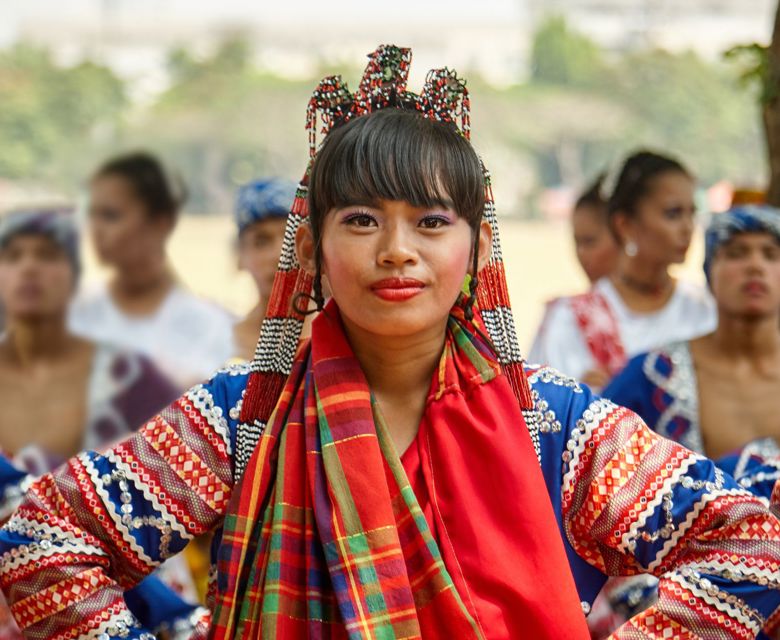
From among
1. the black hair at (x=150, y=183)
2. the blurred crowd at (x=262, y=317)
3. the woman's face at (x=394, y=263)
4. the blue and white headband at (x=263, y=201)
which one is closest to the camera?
the woman's face at (x=394, y=263)

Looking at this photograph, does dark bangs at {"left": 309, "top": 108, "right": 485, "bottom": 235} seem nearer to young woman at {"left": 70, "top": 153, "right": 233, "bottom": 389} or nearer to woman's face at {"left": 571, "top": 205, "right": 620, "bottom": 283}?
young woman at {"left": 70, "top": 153, "right": 233, "bottom": 389}

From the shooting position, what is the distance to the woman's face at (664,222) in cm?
659

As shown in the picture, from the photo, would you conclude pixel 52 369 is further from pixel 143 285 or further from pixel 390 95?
pixel 390 95

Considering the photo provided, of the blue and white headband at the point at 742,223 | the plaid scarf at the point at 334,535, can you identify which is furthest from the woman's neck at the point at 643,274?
the plaid scarf at the point at 334,535

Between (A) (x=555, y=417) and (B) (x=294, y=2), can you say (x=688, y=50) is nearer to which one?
(B) (x=294, y=2)

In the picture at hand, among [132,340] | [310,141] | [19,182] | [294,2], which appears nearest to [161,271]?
[132,340]

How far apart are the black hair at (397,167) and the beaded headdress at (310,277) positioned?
0.05 metres

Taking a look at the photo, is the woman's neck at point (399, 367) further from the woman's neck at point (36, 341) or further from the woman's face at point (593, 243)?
the woman's face at point (593, 243)

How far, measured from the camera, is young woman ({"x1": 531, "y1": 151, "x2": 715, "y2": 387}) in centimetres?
627

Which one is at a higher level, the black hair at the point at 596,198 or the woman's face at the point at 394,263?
the black hair at the point at 596,198

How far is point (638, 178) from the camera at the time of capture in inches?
265

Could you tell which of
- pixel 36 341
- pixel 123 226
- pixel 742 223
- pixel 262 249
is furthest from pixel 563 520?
pixel 123 226

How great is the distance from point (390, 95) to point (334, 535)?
0.85m

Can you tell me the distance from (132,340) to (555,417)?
449cm
